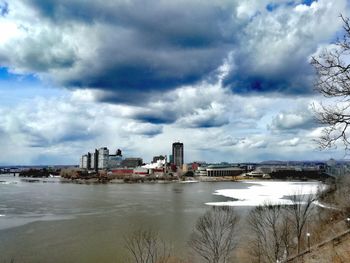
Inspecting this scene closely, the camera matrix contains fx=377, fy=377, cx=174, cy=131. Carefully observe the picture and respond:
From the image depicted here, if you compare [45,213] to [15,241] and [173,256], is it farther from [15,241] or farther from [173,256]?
[173,256]

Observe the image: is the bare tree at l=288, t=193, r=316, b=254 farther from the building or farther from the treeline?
the building

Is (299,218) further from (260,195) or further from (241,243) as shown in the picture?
(260,195)

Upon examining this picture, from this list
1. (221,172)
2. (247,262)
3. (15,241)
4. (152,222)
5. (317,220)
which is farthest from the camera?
(221,172)

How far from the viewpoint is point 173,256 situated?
17.0m

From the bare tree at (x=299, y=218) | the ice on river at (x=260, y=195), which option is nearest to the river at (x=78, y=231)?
the bare tree at (x=299, y=218)

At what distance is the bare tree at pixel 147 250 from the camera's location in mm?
16062

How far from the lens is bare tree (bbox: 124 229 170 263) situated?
16.1 metres

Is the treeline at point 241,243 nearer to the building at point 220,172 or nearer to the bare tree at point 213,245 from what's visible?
the bare tree at point 213,245

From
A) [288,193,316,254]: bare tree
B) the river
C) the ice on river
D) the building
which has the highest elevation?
the building

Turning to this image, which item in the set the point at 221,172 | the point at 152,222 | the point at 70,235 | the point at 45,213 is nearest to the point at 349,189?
the point at 152,222

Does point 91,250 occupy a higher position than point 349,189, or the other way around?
point 349,189

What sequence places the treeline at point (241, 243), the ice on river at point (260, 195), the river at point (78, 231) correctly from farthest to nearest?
1. the ice on river at point (260, 195)
2. the river at point (78, 231)
3. the treeline at point (241, 243)

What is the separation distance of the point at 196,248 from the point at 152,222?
9681 mm

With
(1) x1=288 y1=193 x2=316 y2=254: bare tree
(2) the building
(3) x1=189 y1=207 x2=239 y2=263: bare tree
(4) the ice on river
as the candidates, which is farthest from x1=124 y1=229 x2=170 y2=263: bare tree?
(2) the building
